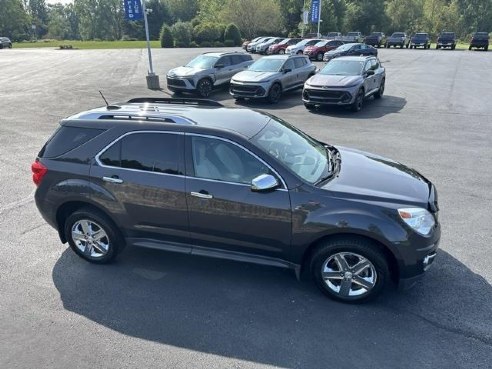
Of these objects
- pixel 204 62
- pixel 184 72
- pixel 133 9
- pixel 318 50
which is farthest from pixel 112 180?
pixel 318 50

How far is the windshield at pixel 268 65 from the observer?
1536 cm

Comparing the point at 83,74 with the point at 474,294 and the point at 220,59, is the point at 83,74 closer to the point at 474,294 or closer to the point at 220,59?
the point at 220,59

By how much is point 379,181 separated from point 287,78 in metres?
12.2

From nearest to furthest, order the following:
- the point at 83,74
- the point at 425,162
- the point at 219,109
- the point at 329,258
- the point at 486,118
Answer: the point at 329,258 < the point at 219,109 < the point at 425,162 < the point at 486,118 < the point at 83,74

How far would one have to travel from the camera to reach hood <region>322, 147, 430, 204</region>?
147 inches

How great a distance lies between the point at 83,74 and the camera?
23578 millimetres

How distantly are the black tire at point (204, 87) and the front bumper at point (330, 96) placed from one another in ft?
16.2

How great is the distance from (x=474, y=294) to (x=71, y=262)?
177 inches

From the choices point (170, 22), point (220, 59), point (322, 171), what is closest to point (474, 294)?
point (322, 171)

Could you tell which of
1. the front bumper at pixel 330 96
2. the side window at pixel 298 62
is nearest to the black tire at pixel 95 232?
the front bumper at pixel 330 96

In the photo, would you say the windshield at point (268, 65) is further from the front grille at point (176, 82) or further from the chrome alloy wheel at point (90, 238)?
the chrome alloy wheel at point (90, 238)

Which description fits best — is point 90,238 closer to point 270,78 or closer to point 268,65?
point 270,78

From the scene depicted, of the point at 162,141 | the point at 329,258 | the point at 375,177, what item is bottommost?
the point at 329,258

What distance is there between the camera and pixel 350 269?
3807 mm
